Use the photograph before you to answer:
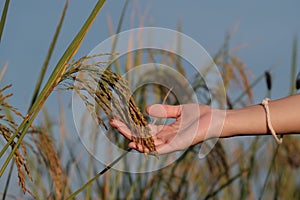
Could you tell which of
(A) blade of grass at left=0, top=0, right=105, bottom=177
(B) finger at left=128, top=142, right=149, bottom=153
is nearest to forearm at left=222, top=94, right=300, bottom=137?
(B) finger at left=128, top=142, right=149, bottom=153

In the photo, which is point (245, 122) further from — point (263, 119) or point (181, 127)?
point (181, 127)

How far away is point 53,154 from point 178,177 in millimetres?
1520

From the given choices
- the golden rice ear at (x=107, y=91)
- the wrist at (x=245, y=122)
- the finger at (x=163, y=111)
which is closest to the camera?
the golden rice ear at (x=107, y=91)

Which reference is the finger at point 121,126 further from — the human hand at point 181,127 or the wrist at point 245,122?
the wrist at point 245,122

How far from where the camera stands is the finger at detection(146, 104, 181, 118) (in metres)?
1.69

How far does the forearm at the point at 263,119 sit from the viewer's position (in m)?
1.86

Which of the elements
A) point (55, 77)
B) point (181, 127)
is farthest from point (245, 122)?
point (55, 77)

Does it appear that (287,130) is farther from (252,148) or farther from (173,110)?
(252,148)

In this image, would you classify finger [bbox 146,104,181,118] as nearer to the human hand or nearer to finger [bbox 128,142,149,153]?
the human hand

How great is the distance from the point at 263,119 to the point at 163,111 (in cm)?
31

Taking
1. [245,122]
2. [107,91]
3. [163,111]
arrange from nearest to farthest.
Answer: [107,91]
[163,111]
[245,122]

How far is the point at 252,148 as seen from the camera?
3082mm

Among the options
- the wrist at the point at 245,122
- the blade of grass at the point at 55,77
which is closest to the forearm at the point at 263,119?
the wrist at the point at 245,122

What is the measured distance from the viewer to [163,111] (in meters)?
1.74
